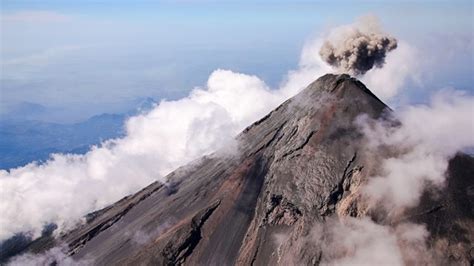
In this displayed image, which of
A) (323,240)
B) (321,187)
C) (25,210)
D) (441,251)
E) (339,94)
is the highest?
(25,210)

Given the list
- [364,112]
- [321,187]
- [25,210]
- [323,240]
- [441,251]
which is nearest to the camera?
[441,251]

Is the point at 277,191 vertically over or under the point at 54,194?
under

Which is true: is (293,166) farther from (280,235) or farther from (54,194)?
(54,194)

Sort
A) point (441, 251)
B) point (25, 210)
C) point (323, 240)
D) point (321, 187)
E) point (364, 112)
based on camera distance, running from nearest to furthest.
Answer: point (441, 251)
point (323, 240)
point (321, 187)
point (364, 112)
point (25, 210)

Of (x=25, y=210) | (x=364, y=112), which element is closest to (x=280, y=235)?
(x=364, y=112)

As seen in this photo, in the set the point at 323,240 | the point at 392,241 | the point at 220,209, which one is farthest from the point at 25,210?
the point at 392,241

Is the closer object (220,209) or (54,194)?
(220,209)

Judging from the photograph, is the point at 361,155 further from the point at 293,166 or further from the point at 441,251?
the point at 441,251
